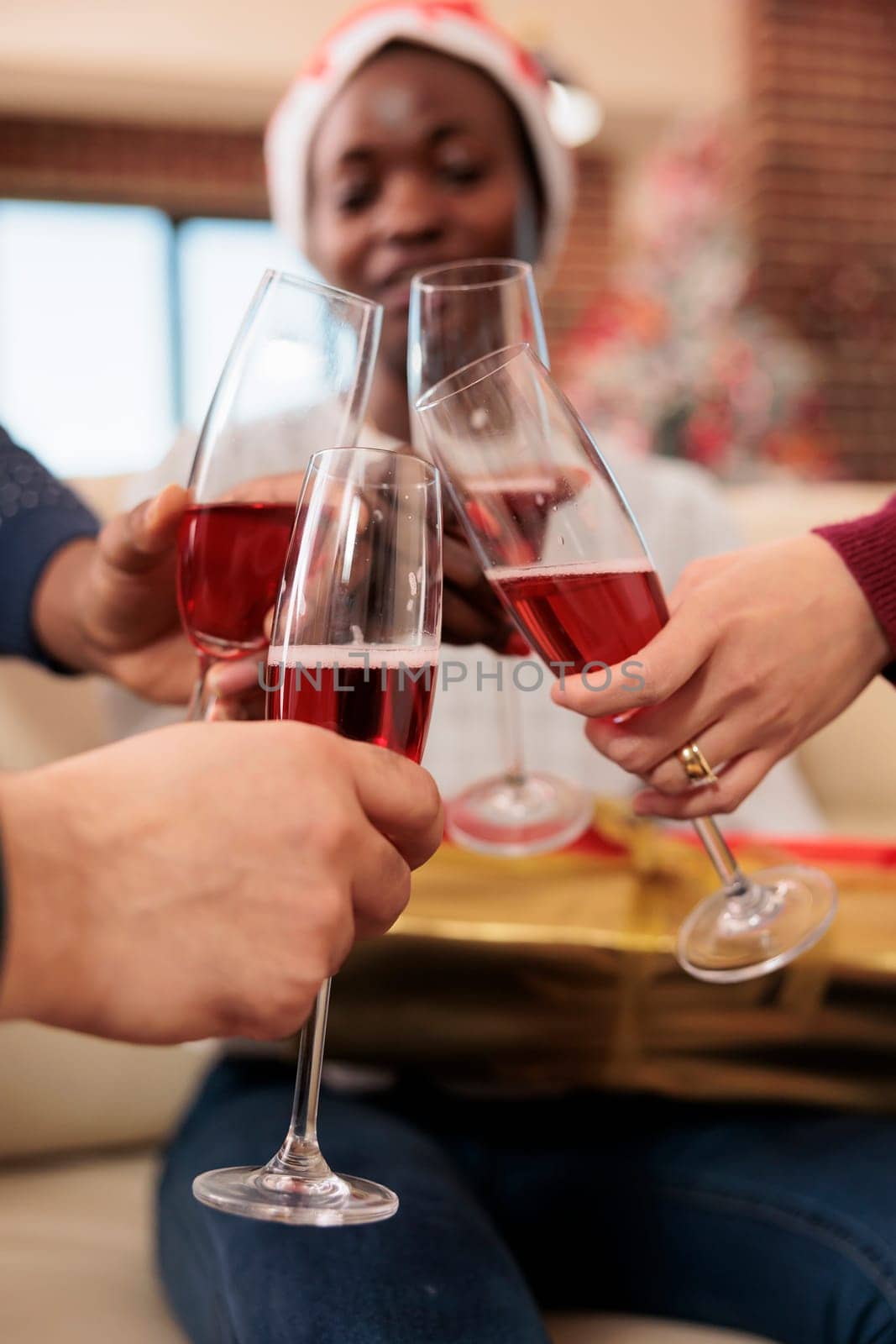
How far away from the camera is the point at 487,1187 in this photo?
107cm

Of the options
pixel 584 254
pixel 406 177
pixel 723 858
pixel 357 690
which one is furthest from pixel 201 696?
pixel 584 254

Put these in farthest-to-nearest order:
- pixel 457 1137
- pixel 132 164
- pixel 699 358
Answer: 1. pixel 132 164
2. pixel 699 358
3. pixel 457 1137

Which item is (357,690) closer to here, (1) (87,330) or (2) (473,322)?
(2) (473,322)

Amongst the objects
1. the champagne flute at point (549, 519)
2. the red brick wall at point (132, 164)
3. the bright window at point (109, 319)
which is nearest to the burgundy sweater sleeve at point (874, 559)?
the champagne flute at point (549, 519)

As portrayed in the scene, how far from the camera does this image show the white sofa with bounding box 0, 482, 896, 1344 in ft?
3.15

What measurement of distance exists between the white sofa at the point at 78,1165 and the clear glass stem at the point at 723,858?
0.38 meters

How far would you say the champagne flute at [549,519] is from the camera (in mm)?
681

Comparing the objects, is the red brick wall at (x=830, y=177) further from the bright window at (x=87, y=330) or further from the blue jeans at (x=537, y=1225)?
the blue jeans at (x=537, y=1225)

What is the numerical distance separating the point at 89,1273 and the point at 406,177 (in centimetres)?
120

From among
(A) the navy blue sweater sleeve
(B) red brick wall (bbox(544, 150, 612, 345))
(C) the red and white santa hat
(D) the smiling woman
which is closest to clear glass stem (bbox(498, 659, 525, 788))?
(D) the smiling woman

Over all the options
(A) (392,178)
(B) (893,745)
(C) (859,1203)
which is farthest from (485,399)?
(B) (893,745)

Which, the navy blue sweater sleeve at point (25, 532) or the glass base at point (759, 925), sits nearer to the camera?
the glass base at point (759, 925)

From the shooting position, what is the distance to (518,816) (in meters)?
1.00

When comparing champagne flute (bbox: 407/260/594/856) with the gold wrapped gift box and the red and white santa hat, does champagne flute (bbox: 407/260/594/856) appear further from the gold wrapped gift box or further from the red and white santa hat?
the red and white santa hat
